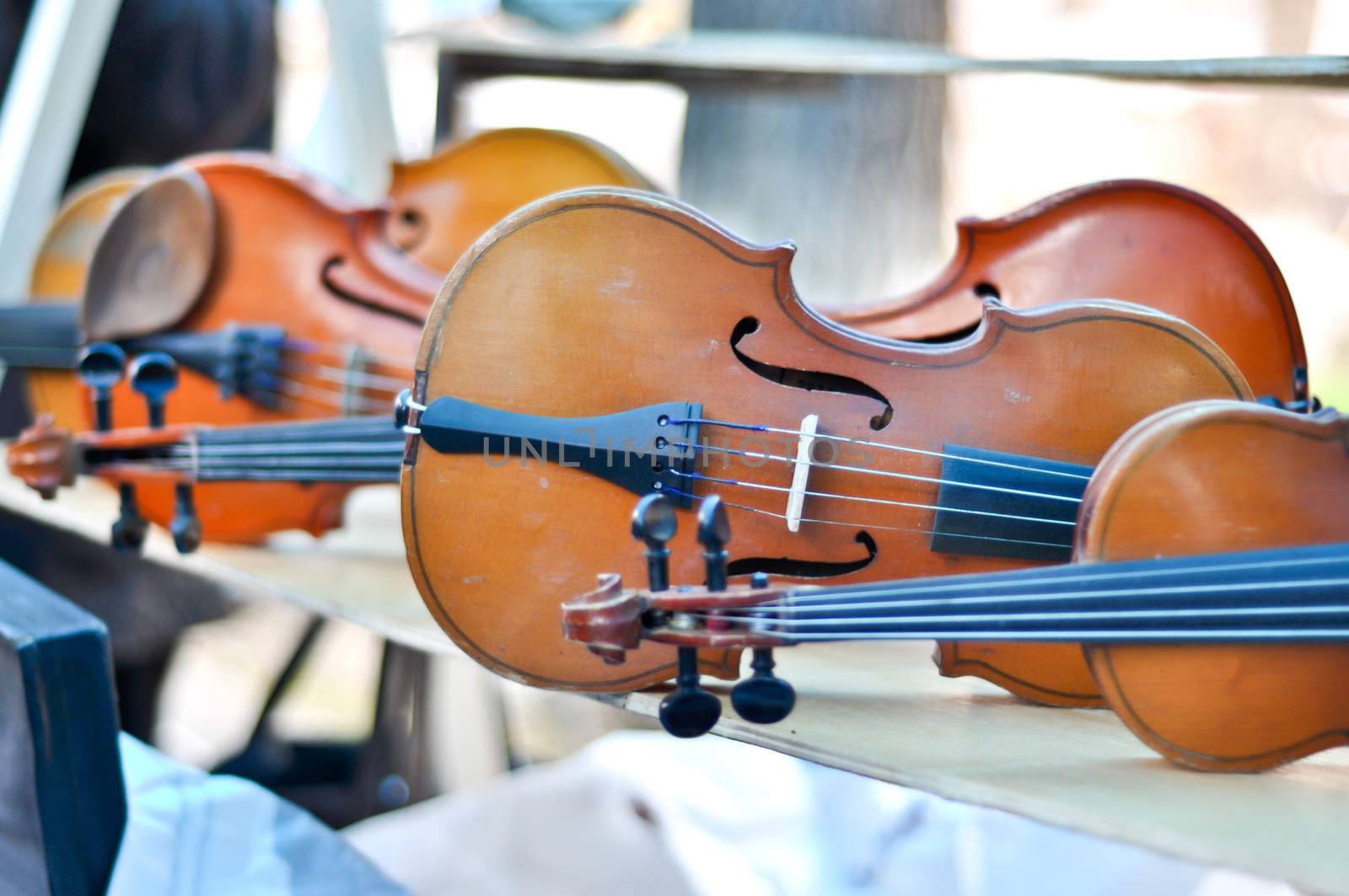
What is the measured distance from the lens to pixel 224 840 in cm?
94

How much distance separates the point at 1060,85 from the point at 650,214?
3.20 meters

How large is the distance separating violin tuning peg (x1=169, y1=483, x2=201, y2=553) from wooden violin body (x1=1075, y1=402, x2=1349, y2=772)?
833mm

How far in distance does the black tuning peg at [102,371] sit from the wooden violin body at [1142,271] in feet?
2.37

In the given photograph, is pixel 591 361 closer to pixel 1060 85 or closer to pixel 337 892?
pixel 337 892

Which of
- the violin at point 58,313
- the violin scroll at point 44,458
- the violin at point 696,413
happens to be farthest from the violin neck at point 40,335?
the violin at point 696,413

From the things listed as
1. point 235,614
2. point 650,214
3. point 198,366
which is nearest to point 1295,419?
point 650,214

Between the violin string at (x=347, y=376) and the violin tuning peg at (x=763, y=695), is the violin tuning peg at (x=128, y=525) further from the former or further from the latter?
the violin tuning peg at (x=763, y=695)

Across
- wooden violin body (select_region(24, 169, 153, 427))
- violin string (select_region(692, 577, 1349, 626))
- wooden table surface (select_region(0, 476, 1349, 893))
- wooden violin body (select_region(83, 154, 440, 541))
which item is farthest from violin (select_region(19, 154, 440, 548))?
violin string (select_region(692, 577, 1349, 626))

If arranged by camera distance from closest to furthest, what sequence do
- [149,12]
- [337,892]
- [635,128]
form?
[337,892] < [149,12] < [635,128]

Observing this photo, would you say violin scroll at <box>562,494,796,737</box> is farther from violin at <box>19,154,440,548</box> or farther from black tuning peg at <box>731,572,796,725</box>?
violin at <box>19,154,440,548</box>

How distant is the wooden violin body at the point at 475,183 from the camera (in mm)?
1258

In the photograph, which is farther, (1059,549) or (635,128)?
(635,128)

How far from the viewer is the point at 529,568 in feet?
2.41

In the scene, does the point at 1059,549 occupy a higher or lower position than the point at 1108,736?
higher
